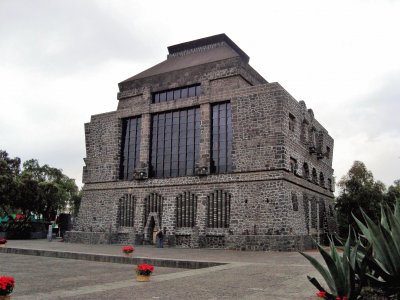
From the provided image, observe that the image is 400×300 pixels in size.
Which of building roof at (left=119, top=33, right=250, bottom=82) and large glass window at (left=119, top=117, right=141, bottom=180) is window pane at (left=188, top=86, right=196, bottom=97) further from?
large glass window at (left=119, top=117, right=141, bottom=180)

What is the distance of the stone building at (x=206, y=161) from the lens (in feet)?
79.7

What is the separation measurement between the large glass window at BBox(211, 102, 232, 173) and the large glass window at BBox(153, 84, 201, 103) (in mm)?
2404

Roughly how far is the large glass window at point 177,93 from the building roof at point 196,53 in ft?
5.75

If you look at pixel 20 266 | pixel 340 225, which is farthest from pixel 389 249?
pixel 340 225

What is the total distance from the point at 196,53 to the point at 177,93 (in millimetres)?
5323

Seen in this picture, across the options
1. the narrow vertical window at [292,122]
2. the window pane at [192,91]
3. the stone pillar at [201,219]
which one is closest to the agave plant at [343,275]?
the stone pillar at [201,219]

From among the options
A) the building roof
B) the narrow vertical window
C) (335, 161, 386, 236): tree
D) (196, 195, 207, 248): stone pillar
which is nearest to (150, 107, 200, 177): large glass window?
(196, 195, 207, 248): stone pillar

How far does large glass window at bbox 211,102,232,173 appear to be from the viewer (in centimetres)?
2658

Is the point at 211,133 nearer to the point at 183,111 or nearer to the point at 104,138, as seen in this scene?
the point at 183,111

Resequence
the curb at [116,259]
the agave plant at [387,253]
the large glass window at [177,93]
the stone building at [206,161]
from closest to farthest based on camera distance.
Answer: the agave plant at [387,253] < the curb at [116,259] < the stone building at [206,161] < the large glass window at [177,93]

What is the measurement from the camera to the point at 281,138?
24.3 metres

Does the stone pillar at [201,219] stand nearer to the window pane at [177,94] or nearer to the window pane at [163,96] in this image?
the window pane at [177,94]

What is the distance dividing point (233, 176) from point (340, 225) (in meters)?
15.1

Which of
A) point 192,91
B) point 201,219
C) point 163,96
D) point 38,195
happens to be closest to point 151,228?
point 201,219
